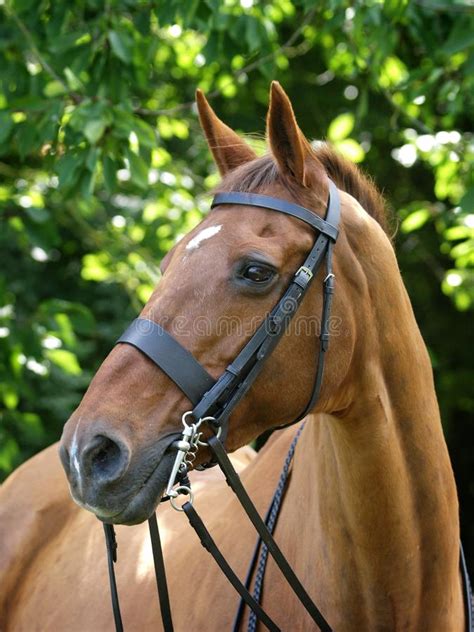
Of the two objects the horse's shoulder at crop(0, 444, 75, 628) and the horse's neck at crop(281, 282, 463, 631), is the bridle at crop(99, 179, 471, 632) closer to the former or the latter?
the horse's neck at crop(281, 282, 463, 631)

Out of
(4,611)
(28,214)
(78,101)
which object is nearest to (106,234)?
(28,214)

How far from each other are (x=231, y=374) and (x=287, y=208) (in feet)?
1.70

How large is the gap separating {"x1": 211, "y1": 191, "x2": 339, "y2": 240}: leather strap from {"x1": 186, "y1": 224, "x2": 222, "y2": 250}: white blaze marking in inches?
4.8

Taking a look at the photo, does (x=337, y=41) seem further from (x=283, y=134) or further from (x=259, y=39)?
(x=283, y=134)

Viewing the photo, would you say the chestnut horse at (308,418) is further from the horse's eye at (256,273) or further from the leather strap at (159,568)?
the leather strap at (159,568)

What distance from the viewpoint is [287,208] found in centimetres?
233

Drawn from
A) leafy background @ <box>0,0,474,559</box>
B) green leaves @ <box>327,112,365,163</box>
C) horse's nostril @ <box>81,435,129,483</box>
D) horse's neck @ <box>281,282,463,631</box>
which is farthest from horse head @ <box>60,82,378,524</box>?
green leaves @ <box>327,112,365,163</box>

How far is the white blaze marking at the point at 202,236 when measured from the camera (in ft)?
7.41

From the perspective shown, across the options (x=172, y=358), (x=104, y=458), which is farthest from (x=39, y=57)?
(x=104, y=458)

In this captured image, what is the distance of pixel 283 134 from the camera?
2.37 meters

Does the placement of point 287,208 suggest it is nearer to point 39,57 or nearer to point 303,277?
point 303,277

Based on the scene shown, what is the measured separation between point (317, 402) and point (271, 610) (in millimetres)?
716

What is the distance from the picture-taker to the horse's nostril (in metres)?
2.00

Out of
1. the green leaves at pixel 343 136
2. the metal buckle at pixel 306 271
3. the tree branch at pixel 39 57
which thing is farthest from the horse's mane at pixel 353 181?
the green leaves at pixel 343 136
